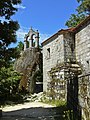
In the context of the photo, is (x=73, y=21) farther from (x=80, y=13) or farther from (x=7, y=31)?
(x=7, y=31)

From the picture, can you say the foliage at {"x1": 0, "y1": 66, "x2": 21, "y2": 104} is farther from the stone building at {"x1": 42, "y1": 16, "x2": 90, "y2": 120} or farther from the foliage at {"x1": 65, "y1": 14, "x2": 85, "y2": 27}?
the foliage at {"x1": 65, "y1": 14, "x2": 85, "y2": 27}

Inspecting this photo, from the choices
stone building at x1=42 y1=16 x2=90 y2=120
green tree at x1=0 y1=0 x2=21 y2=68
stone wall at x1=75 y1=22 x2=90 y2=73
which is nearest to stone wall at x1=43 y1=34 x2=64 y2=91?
stone building at x1=42 y1=16 x2=90 y2=120

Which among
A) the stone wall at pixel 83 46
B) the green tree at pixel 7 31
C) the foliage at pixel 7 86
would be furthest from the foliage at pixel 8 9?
the foliage at pixel 7 86

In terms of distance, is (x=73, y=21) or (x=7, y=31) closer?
(x=7, y=31)

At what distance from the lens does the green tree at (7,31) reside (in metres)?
11.3

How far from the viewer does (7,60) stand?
11.5 m

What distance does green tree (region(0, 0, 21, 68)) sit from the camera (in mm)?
11344

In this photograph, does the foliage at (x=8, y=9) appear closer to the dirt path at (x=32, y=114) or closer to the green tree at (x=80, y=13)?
the dirt path at (x=32, y=114)

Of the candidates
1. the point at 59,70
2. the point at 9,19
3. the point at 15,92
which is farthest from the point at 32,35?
the point at 9,19

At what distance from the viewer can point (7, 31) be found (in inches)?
450

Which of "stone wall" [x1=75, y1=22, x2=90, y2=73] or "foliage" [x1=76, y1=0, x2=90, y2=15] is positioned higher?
"foliage" [x1=76, y1=0, x2=90, y2=15]

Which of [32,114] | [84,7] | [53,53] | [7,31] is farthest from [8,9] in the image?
[84,7]

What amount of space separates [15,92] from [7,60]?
13811 mm

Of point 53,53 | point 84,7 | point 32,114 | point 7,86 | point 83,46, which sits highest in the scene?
point 84,7
